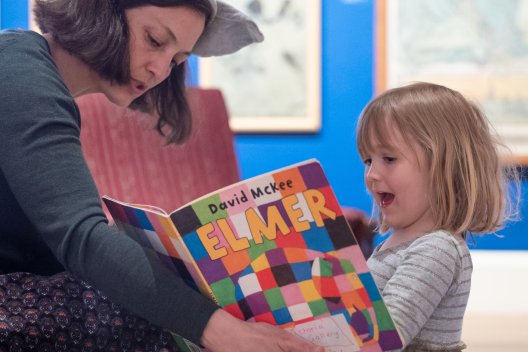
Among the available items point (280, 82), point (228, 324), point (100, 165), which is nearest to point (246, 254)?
point (228, 324)

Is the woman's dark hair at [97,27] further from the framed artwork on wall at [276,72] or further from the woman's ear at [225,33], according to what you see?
the framed artwork on wall at [276,72]

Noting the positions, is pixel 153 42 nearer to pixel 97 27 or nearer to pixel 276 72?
pixel 97 27

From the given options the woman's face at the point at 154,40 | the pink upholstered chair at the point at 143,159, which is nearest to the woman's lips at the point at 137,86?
the woman's face at the point at 154,40

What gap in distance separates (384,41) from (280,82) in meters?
0.63

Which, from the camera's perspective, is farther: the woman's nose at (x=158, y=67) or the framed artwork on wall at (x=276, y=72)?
the framed artwork on wall at (x=276, y=72)

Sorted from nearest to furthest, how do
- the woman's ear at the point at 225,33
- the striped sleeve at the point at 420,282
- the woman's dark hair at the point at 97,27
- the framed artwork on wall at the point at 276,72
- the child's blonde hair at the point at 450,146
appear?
1. the striped sleeve at the point at 420,282
2. the child's blonde hair at the point at 450,146
3. the woman's dark hair at the point at 97,27
4. the woman's ear at the point at 225,33
5. the framed artwork on wall at the point at 276,72

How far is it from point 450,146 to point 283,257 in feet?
1.56

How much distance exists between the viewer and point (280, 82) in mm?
4801

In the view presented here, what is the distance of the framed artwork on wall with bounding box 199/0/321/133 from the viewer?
4.76 m

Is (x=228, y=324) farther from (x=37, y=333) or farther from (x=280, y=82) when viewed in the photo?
(x=280, y=82)

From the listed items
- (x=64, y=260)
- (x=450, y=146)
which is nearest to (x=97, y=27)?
(x=64, y=260)

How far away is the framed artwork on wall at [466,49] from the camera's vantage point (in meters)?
4.77

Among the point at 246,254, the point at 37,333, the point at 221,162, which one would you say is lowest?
the point at 221,162

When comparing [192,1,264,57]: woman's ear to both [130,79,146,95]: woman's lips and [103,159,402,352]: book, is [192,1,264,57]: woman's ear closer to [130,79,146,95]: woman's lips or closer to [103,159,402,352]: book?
[130,79,146,95]: woman's lips
